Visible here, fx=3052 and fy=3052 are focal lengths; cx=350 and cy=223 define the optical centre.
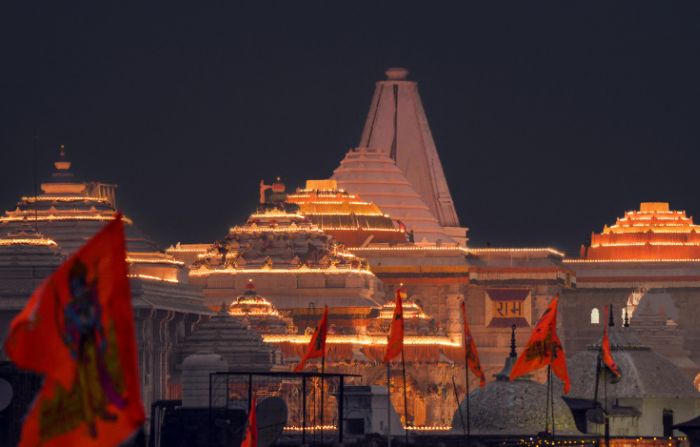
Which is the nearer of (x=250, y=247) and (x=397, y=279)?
(x=250, y=247)

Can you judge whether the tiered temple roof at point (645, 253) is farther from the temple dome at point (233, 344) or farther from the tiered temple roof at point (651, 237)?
the temple dome at point (233, 344)

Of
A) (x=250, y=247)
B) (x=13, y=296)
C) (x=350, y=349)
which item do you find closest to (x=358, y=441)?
(x=13, y=296)

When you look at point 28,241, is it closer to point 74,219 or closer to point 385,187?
point 74,219

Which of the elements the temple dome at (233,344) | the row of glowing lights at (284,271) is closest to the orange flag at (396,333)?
the temple dome at (233,344)

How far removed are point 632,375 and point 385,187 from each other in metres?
71.5

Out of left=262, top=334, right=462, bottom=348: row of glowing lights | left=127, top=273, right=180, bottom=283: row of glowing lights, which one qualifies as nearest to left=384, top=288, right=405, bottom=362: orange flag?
left=127, top=273, right=180, bottom=283: row of glowing lights

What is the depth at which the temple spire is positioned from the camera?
157m

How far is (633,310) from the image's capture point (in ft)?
445

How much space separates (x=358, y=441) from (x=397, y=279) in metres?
68.6

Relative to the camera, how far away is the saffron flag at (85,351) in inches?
691

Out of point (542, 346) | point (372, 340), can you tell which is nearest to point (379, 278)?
point (372, 340)

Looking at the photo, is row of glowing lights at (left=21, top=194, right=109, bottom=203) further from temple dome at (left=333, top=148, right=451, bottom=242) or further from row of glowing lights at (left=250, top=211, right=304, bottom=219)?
temple dome at (left=333, top=148, right=451, bottom=242)

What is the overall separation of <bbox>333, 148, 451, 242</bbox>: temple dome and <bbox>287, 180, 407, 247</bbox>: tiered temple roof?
16.8ft

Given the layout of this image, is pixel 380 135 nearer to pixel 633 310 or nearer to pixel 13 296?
pixel 633 310
